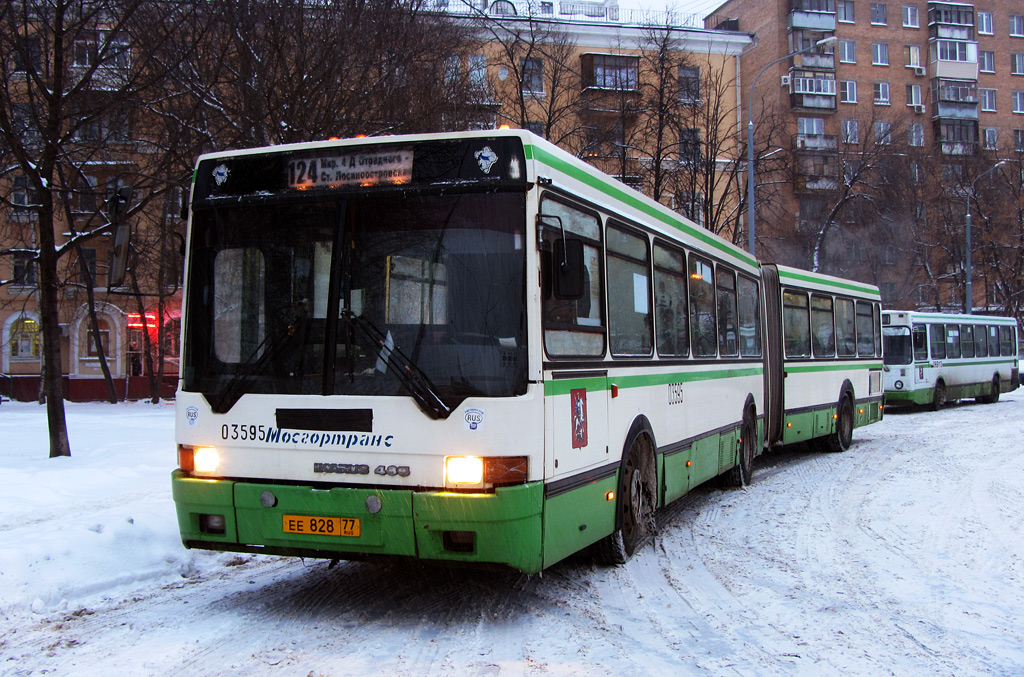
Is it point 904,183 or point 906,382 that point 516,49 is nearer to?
point 906,382

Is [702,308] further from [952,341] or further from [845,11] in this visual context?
[845,11]

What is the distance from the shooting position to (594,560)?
7.41m

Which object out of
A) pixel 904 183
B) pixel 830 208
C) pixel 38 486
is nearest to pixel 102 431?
pixel 38 486

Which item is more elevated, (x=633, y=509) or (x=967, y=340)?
(x=967, y=340)

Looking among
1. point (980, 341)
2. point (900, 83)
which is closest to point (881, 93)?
point (900, 83)

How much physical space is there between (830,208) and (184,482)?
1598 inches

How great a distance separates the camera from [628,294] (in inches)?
296

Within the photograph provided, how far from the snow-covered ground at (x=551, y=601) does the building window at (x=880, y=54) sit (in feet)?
182

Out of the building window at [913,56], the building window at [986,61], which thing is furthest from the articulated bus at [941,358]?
the building window at [986,61]

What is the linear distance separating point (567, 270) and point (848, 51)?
5960 cm

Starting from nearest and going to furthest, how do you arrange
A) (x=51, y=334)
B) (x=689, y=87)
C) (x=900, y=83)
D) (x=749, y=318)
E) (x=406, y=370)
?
(x=406, y=370) → (x=749, y=318) → (x=51, y=334) → (x=689, y=87) → (x=900, y=83)

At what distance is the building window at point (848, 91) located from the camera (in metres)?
58.2

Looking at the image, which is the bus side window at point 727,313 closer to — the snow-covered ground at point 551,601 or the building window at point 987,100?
the snow-covered ground at point 551,601

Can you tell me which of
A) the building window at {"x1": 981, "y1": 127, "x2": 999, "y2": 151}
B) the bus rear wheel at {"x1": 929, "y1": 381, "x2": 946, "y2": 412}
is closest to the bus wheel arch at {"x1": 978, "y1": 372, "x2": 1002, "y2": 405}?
the bus rear wheel at {"x1": 929, "y1": 381, "x2": 946, "y2": 412}
